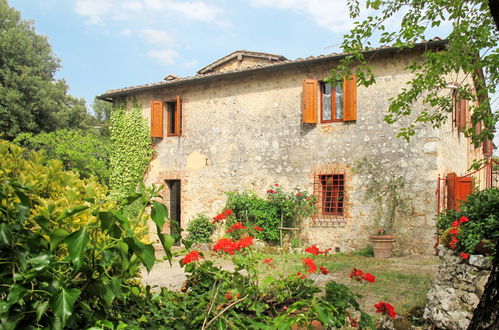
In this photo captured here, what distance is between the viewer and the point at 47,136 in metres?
14.8

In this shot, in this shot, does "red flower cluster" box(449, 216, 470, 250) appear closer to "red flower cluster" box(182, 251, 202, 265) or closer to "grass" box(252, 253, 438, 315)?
"grass" box(252, 253, 438, 315)

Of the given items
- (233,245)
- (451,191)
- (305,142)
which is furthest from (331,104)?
(233,245)

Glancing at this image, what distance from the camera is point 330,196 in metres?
10.5

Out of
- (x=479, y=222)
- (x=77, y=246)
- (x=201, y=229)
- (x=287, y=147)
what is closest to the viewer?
(x=77, y=246)

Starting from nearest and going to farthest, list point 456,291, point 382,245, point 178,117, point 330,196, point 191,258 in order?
point 191,258 → point 456,291 → point 382,245 → point 330,196 → point 178,117

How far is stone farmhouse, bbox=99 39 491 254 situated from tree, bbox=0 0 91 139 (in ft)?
23.9

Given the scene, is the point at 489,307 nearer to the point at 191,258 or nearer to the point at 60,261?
the point at 191,258

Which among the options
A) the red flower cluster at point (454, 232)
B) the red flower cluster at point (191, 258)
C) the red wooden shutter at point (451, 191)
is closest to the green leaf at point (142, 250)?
the red flower cluster at point (191, 258)

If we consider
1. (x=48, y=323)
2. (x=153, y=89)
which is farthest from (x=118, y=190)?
(x=48, y=323)

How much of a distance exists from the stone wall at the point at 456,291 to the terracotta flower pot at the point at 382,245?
16.2 feet

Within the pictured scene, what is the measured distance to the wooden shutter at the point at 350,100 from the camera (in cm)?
1020

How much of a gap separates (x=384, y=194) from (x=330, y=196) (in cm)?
132

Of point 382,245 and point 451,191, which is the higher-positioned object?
point 451,191

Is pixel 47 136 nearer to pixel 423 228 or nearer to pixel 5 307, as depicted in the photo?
pixel 423 228
